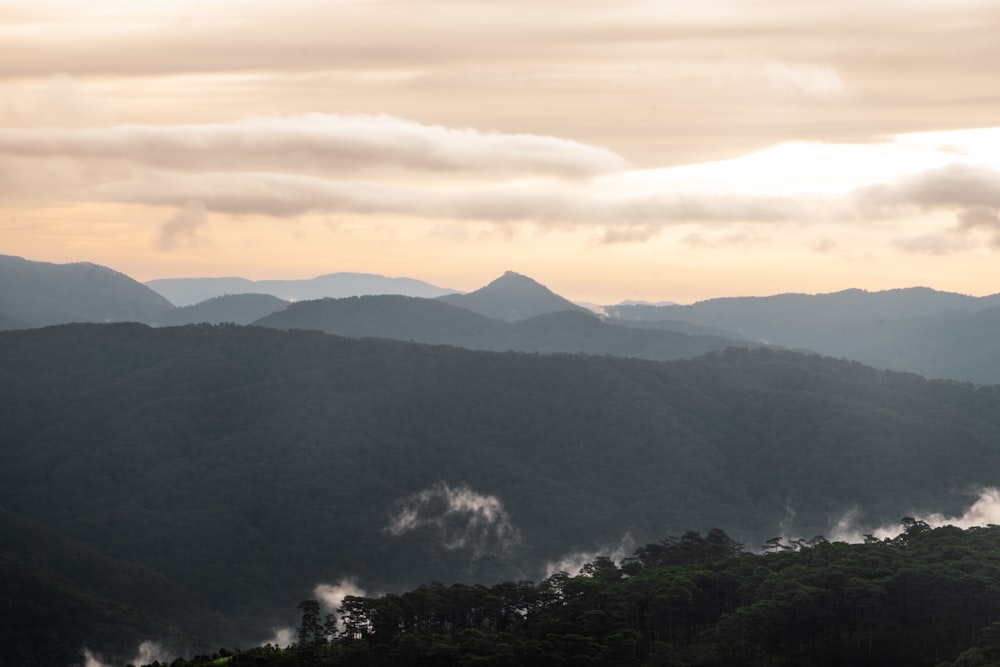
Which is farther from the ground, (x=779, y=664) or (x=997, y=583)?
(x=997, y=583)

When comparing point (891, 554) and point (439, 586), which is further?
point (439, 586)

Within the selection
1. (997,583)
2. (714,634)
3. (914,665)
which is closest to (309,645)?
(714,634)

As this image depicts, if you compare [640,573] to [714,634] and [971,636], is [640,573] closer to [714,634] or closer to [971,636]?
[714,634]

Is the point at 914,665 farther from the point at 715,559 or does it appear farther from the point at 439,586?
the point at 439,586

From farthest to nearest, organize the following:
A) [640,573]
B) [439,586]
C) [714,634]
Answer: [640,573], [439,586], [714,634]

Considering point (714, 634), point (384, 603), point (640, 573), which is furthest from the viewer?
point (640, 573)

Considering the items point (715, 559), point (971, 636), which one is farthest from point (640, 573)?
point (971, 636)
